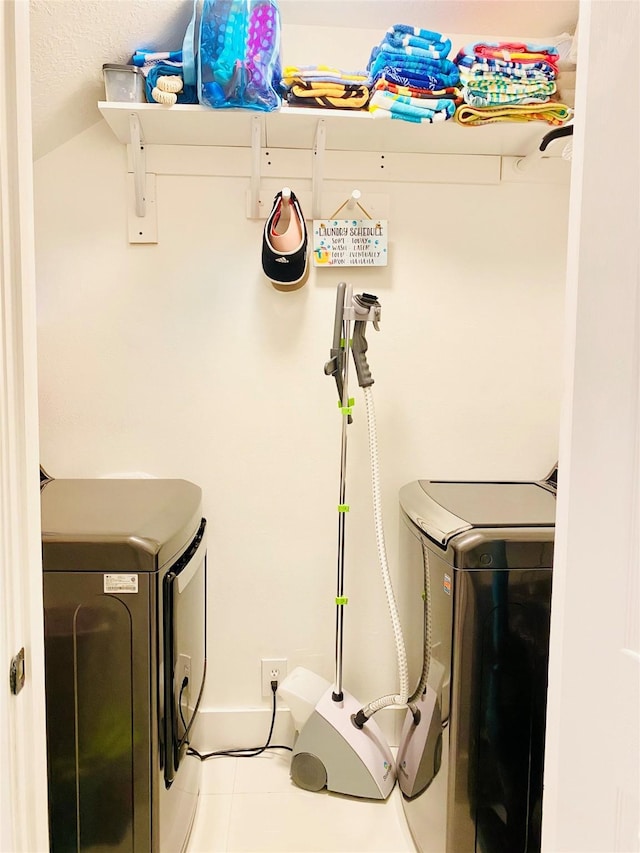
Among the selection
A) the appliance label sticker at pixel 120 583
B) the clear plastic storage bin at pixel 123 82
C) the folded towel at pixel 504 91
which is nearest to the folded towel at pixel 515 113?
the folded towel at pixel 504 91

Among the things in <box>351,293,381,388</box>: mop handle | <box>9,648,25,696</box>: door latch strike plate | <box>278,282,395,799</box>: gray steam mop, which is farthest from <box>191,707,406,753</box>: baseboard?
<box>9,648,25,696</box>: door latch strike plate

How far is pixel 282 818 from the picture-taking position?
172cm

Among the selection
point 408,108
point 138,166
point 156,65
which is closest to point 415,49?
point 408,108

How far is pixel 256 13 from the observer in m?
1.55

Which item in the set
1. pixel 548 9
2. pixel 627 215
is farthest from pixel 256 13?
pixel 627 215

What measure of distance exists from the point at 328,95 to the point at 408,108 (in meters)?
0.23

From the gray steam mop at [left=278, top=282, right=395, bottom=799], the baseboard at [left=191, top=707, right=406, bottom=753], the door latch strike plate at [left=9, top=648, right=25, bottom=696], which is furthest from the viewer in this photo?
the baseboard at [left=191, top=707, right=406, bottom=753]

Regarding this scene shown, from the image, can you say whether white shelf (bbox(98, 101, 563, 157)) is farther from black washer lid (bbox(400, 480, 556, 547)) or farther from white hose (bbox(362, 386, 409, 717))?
black washer lid (bbox(400, 480, 556, 547))

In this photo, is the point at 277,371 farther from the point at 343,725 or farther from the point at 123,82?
the point at 343,725

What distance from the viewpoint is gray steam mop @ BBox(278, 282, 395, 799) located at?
66.7 inches

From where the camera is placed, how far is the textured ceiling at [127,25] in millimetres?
1468

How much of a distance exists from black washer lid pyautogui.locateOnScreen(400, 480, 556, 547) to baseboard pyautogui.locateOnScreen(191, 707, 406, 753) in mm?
834

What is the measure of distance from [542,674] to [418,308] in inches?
46.6

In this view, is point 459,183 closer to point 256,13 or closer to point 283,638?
point 256,13
